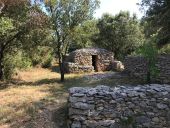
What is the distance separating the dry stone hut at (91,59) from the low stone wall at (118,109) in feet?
50.5

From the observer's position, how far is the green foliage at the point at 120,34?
3594 centimetres

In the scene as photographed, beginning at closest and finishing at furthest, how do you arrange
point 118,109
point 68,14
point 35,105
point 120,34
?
point 118,109, point 35,105, point 68,14, point 120,34

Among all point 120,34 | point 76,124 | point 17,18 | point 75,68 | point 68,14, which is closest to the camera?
point 76,124

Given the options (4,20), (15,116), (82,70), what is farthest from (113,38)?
(15,116)

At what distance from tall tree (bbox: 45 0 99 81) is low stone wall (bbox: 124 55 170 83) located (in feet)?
13.7

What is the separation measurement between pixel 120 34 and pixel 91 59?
8.52 meters

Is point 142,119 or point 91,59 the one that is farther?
point 91,59

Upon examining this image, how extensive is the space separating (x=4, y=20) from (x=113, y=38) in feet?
67.6

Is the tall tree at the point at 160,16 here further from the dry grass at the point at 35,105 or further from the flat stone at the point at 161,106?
the flat stone at the point at 161,106

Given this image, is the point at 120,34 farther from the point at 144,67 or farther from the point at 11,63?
the point at 144,67

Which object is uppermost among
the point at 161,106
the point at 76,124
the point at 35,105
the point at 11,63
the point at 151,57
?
the point at 151,57

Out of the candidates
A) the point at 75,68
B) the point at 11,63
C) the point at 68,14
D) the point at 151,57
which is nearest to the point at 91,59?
the point at 75,68

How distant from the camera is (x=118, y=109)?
38.2 ft

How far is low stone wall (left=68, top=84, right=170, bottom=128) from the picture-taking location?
11.5 m
